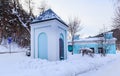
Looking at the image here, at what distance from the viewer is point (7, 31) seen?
2697 cm

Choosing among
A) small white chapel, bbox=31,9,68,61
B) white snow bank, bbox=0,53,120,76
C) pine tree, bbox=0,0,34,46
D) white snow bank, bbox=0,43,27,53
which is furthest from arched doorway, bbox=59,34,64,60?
pine tree, bbox=0,0,34,46

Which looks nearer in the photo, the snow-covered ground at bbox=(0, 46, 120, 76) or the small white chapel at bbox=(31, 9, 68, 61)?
the snow-covered ground at bbox=(0, 46, 120, 76)

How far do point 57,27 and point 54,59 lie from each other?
2.97 meters

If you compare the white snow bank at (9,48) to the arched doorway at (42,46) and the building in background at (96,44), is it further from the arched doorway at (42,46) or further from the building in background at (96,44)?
the building in background at (96,44)

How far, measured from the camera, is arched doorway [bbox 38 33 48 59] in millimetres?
14633

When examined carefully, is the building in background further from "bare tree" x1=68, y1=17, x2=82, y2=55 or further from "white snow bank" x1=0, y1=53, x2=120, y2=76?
"white snow bank" x1=0, y1=53, x2=120, y2=76

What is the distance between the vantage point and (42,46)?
14.9m

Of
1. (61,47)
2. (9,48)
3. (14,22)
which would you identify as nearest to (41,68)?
(61,47)

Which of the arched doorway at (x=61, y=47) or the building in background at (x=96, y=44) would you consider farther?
the building in background at (x=96, y=44)

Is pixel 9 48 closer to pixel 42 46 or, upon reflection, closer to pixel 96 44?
pixel 42 46

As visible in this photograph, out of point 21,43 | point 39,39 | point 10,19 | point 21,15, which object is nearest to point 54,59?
point 39,39

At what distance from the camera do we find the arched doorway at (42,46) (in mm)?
14633

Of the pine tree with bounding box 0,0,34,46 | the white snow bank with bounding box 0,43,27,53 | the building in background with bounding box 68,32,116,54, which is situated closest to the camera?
the white snow bank with bounding box 0,43,27,53

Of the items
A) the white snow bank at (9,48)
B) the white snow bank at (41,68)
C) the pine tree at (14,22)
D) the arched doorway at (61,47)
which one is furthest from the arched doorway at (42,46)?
the pine tree at (14,22)
